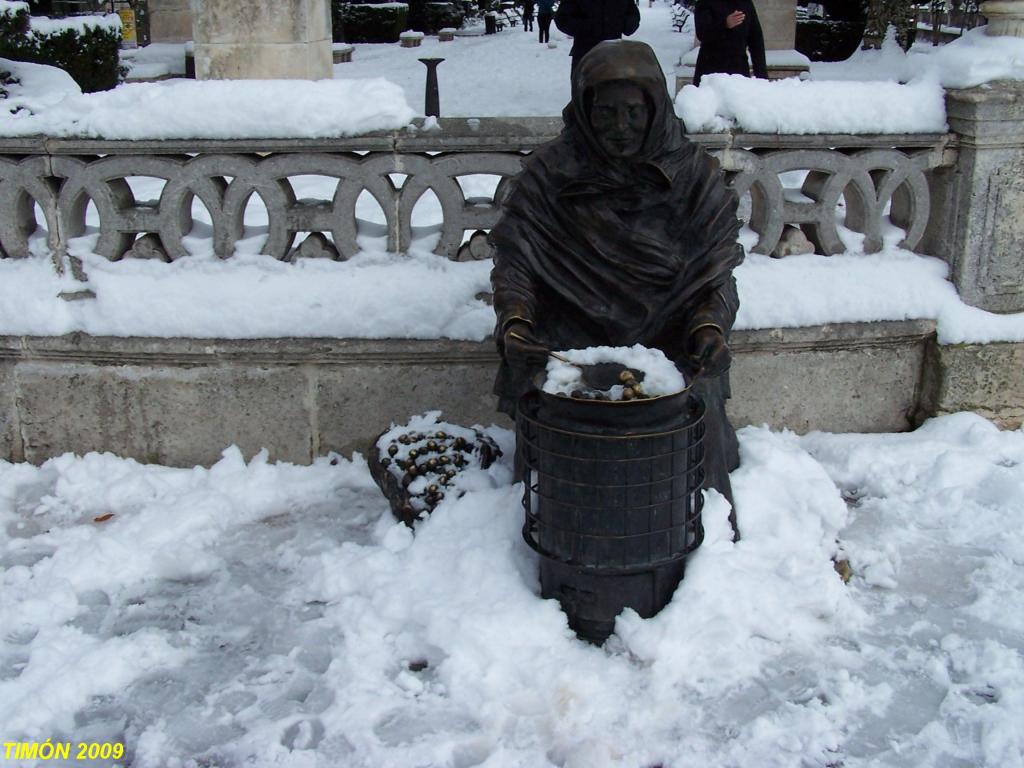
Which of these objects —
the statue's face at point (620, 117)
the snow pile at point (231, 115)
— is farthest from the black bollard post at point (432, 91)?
the statue's face at point (620, 117)

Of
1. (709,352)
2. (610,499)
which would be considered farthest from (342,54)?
(610,499)

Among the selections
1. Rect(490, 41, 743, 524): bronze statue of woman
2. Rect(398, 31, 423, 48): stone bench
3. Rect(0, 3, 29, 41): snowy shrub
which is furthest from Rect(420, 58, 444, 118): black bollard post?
Rect(398, 31, 423, 48): stone bench

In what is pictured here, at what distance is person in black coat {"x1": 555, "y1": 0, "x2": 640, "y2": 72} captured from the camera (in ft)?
28.9

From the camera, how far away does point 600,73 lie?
3.65 m

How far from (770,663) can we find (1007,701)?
2.34 feet

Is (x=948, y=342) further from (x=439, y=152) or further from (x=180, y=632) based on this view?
(x=180, y=632)

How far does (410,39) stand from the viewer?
83.7 ft

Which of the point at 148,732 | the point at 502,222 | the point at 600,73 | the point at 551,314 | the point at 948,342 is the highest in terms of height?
the point at 600,73

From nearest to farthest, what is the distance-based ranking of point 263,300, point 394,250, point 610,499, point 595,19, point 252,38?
1. point 610,499
2. point 263,300
3. point 394,250
4. point 595,19
5. point 252,38

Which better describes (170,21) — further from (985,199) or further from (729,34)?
(985,199)

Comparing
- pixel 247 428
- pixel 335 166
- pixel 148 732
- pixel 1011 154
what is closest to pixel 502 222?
pixel 335 166

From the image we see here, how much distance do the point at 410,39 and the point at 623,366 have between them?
23236 mm

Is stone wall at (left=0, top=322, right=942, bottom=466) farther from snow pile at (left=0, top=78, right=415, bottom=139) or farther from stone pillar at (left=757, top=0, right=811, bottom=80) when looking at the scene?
stone pillar at (left=757, top=0, right=811, bottom=80)

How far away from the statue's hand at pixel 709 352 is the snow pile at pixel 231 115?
178 centimetres
